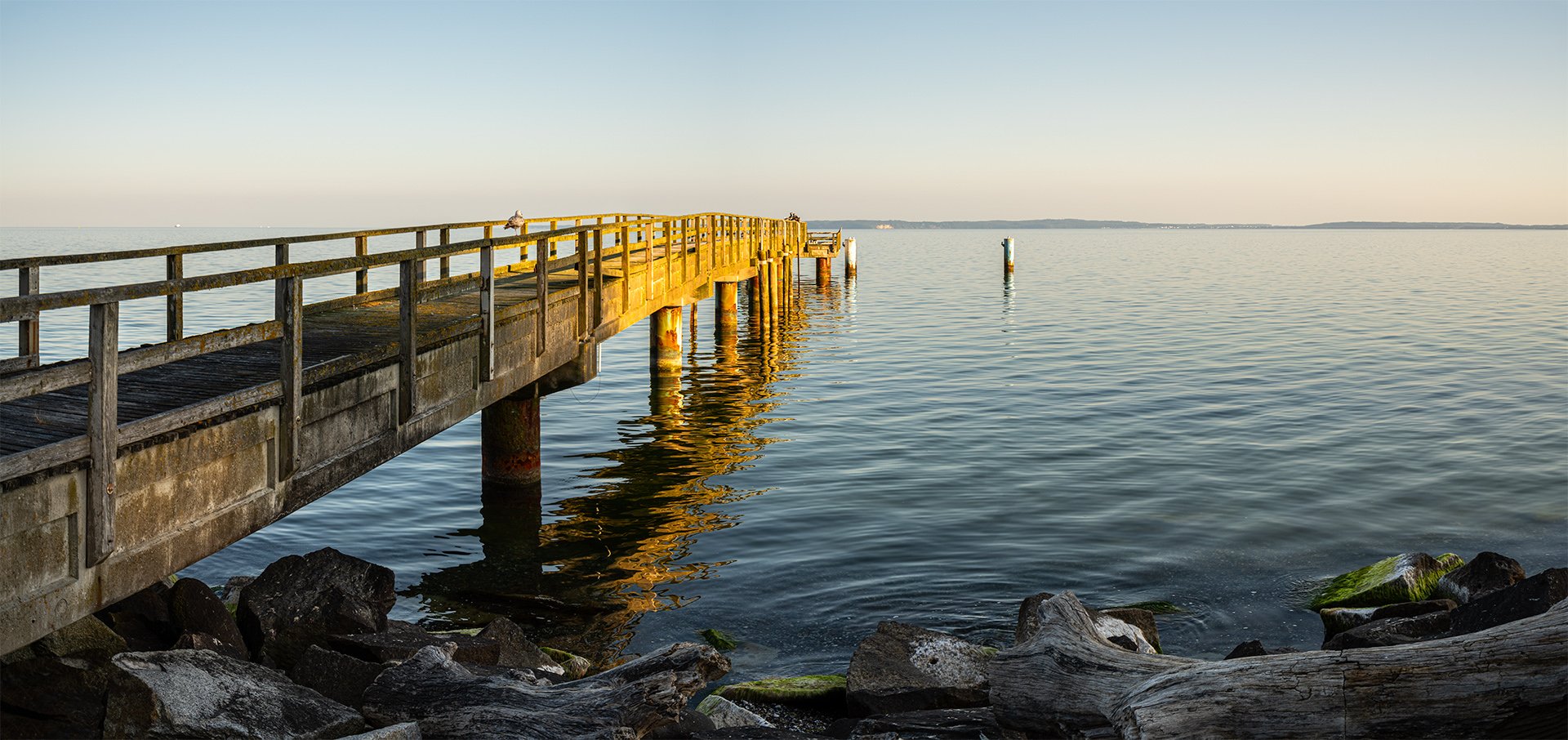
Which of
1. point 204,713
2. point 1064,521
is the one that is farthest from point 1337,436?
point 204,713

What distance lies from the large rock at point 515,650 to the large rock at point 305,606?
74 cm

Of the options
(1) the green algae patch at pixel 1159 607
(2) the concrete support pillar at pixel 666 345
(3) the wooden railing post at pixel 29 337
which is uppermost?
(3) the wooden railing post at pixel 29 337

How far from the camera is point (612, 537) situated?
1226 centimetres

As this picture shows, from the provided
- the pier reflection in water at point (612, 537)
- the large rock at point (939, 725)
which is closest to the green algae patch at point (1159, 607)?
the large rock at point (939, 725)

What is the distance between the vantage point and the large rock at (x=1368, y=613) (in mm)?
8141

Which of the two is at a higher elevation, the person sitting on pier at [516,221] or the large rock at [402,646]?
the person sitting on pier at [516,221]

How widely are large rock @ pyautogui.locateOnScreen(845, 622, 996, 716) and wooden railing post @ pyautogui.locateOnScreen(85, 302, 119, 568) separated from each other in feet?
13.9

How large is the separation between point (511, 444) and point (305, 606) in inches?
260

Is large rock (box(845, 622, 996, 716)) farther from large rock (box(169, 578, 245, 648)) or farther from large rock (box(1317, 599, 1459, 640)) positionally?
large rock (box(169, 578, 245, 648))

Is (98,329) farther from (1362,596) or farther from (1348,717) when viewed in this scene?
(1362,596)

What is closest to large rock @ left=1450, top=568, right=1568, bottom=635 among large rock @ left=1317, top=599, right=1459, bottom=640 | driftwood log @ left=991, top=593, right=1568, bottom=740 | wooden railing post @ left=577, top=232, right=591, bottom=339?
large rock @ left=1317, top=599, right=1459, bottom=640

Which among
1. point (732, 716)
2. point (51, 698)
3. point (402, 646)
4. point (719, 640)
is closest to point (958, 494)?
point (719, 640)

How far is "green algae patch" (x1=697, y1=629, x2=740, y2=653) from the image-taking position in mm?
8852

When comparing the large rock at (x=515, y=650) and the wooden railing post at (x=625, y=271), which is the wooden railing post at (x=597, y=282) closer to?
the wooden railing post at (x=625, y=271)
